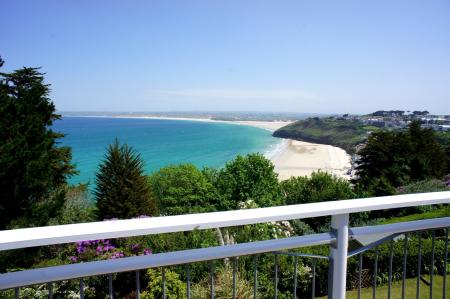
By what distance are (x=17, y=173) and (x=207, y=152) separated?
225ft

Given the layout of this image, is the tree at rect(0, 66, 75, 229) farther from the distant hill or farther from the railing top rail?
the distant hill

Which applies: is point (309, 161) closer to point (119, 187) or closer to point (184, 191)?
point (184, 191)

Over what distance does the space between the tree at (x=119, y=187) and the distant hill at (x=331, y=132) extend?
6633 cm

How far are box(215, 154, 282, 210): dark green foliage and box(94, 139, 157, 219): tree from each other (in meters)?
9.97

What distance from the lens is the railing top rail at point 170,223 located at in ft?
3.31

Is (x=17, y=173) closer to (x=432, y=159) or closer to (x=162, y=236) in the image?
(x=162, y=236)

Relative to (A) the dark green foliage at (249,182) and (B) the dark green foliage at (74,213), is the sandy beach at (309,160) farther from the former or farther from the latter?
(B) the dark green foliage at (74,213)

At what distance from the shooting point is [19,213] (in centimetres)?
1445

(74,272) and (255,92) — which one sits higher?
(255,92)

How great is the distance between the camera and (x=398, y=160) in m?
24.5

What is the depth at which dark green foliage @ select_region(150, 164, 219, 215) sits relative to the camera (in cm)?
2559

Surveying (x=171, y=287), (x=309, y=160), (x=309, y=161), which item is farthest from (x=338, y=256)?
(x=309, y=160)

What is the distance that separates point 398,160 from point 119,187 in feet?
64.7

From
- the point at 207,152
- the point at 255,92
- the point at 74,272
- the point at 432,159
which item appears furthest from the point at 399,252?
the point at 255,92
